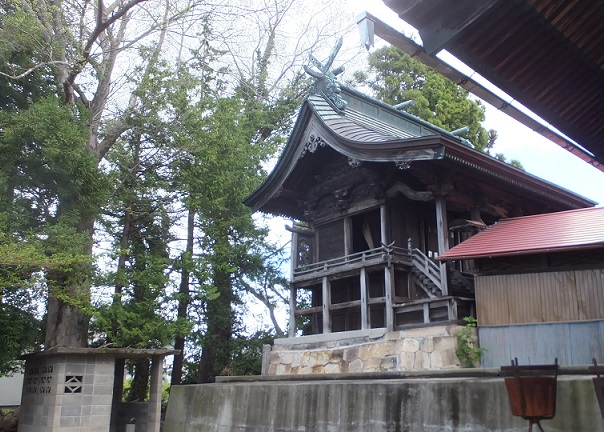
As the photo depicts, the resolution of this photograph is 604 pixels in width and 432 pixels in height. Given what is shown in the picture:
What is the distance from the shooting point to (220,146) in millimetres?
16328

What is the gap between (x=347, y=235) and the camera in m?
14.6

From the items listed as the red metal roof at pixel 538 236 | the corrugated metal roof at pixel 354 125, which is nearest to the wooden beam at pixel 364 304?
the red metal roof at pixel 538 236

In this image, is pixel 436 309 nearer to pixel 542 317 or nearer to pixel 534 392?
pixel 542 317

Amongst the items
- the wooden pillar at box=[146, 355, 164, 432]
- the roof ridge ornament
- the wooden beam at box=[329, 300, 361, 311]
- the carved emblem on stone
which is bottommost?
the wooden pillar at box=[146, 355, 164, 432]

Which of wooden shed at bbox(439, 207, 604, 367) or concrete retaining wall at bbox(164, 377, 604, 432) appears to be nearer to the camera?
concrete retaining wall at bbox(164, 377, 604, 432)

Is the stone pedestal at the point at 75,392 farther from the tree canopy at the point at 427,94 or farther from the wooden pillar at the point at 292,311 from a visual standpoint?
the tree canopy at the point at 427,94

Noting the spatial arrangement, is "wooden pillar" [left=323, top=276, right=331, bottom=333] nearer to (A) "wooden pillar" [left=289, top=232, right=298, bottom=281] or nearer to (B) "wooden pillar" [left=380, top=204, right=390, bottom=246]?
(A) "wooden pillar" [left=289, top=232, right=298, bottom=281]

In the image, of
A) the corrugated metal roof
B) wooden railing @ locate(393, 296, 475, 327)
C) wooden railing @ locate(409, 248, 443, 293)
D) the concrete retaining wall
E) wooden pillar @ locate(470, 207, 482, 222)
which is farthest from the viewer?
the corrugated metal roof

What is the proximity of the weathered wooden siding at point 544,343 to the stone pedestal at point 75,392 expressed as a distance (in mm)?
6744

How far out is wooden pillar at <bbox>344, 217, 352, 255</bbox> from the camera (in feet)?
47.1

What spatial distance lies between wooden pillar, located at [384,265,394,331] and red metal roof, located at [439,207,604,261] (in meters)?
1.80

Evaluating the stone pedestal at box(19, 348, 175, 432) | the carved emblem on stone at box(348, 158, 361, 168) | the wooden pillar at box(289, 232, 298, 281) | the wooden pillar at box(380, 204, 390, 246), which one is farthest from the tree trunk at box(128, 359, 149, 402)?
the carved emblem on stone at box(348, 158, 361, 168)

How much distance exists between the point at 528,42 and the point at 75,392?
10.9 metres

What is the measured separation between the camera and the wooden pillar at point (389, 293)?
12.5 metres
